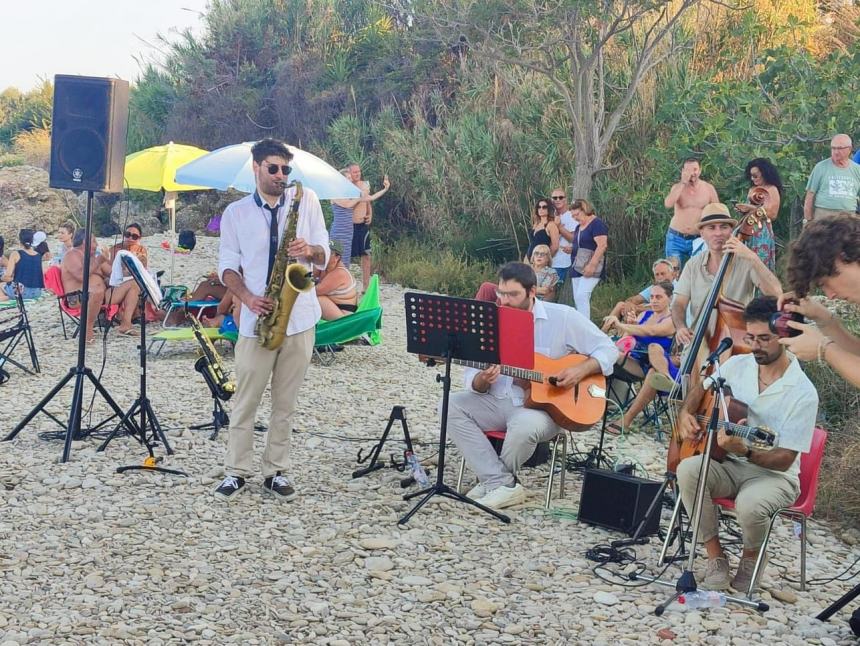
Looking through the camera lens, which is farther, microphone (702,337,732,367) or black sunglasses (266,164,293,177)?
black sunglasses (266,164,293,177)

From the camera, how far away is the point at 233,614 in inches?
164

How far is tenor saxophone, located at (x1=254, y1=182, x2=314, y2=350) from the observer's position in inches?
210

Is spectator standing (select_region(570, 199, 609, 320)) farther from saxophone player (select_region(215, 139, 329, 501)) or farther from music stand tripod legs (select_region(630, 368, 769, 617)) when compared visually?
music stand tripod legs (select_region(630, 368, 769, 617))

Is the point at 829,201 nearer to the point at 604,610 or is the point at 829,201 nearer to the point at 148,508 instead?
the point at 604,610

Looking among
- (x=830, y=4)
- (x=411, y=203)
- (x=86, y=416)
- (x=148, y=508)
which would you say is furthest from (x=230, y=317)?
(x=830, y=4)

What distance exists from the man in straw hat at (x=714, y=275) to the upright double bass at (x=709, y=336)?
1.35 feet

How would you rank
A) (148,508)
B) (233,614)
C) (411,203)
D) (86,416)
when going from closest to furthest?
(233,614) → (148,508) → (86,416) → (411,203)

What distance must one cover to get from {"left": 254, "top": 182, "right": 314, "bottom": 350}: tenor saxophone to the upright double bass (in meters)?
2.00

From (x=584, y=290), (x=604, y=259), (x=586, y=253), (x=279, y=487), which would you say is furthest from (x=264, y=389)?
(x=604, y=259)

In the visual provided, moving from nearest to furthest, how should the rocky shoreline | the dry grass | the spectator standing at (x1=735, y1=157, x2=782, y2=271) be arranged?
the rocky shoreline, the spectator standing at (x1=735, y1=157, x2=782, y2=271), the dry grass

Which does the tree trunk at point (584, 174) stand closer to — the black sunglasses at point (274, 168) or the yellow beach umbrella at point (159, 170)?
the yellow beach umbrella at point (159, 170)

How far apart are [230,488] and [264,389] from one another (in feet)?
1.91

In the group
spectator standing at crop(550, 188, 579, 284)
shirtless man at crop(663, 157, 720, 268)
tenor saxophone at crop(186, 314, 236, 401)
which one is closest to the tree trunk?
spectator standing at crop(550, 188, 579, 284)

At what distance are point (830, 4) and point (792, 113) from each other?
585 cm
